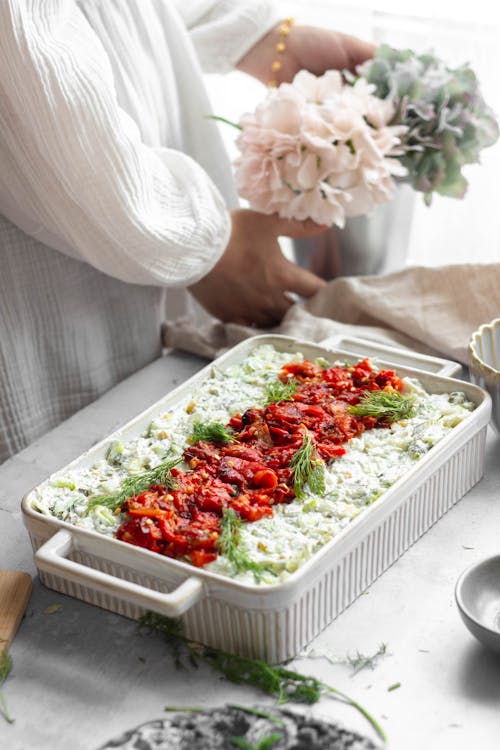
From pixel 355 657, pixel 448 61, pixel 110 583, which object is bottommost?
pixel 355 657

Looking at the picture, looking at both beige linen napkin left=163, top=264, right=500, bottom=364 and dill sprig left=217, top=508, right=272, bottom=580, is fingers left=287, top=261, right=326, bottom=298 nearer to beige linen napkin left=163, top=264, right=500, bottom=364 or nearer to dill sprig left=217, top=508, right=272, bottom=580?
beige linen napkin left=163, top=264, right=500, bottom=364

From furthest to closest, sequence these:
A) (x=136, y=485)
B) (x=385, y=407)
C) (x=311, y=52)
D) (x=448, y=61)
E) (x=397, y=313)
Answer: (x=448, y=61) → (x=311, y=52) → (x=397, y=313) → (x=385, y=407) → (x=136, y=485)

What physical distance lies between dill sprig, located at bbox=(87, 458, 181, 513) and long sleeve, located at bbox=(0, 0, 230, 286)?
363 millimetres

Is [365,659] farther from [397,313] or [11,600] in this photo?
[397,313]

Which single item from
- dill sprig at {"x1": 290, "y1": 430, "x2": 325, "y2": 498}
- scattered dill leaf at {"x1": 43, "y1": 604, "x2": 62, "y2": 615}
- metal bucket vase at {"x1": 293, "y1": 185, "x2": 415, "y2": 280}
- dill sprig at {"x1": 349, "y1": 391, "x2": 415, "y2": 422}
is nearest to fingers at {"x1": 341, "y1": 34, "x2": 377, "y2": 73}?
metal bucket vase at {"x1": 293, "y1": 185, "x2": 415, "y2": 280}

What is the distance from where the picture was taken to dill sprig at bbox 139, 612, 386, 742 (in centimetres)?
94

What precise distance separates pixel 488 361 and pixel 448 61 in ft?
2.44

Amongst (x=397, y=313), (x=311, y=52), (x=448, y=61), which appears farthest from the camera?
(x=448, y=61)

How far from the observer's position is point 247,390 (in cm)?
134

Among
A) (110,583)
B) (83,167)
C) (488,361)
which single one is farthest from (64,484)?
(488,361)

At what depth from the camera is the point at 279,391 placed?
4.25 ft

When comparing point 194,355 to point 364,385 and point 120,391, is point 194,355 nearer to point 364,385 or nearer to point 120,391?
point 120,391

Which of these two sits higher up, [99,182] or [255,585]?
[99,182]

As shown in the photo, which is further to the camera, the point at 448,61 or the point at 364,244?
the point at 448,61
